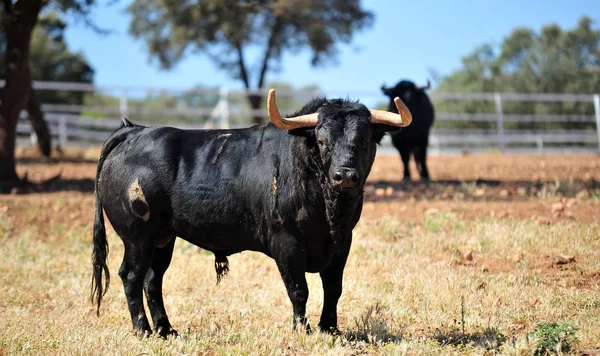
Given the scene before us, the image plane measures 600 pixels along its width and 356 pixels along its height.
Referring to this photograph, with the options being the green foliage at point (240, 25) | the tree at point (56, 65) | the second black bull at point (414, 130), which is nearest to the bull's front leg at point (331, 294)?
the second black bull at point (414, 130)

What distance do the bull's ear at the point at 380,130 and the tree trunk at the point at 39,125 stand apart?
1399 centimetres

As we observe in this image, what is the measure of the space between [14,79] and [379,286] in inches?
374

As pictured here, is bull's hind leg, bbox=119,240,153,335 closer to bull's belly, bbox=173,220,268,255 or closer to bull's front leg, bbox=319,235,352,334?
bull's belly, bbox=173,220,268,255

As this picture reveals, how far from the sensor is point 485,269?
25.0 feet

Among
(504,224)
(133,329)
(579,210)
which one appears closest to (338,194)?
(133,329)

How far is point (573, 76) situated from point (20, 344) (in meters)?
38.2

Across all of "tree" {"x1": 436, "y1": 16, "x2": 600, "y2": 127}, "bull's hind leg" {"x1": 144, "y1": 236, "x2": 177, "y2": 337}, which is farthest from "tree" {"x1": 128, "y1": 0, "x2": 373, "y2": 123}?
"bull's hind leg" {"x1": 144, "y1": 236, "x2": 177, "y2": 337}

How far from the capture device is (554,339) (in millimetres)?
Answer: 5074

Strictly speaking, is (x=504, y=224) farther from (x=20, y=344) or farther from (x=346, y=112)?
(x=20, y=344)

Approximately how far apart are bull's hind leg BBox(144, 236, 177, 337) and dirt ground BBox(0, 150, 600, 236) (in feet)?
15.6

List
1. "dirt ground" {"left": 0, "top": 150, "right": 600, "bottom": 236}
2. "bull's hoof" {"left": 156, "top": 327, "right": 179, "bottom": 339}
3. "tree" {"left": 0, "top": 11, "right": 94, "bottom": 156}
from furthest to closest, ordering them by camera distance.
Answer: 1. "tree" {"left": 0, "top": 11, "right": 94, "bottom": 156}
2. "dirt ground" {"left": 0, "top": 150, "right": 600, "bottom": 236}
3. "bull's hoof" {"left": 156, "top": 327, "right": 179, "bottom": 339}

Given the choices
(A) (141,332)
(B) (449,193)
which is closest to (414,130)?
(B) (449,193)

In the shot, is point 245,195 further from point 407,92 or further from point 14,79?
point 14,79

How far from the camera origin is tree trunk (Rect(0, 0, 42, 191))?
13.4 m
